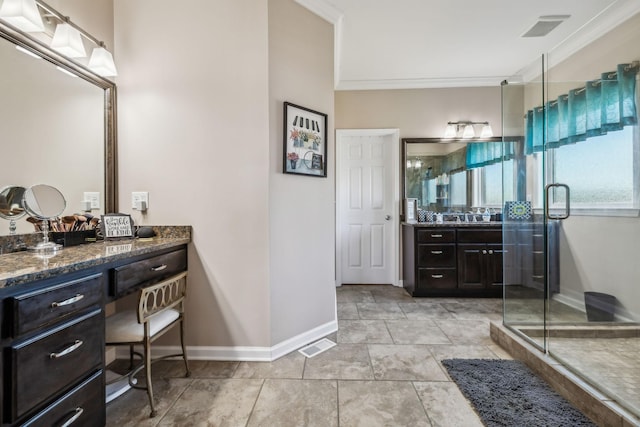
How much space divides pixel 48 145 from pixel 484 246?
153 inches

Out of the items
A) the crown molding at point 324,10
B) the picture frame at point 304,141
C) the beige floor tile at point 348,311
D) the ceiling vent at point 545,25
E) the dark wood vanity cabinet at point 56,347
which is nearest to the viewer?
the dark wood vanity cabinet at point 56,347

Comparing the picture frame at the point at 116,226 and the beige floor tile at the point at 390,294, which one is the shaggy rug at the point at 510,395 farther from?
the picture frame at the point at 116,226

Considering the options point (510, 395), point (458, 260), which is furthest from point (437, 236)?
point (510, 395)

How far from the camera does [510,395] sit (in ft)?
5.08

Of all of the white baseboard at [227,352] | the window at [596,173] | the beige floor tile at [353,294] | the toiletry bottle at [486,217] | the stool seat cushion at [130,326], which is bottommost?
the beige floor tile at [353,294]

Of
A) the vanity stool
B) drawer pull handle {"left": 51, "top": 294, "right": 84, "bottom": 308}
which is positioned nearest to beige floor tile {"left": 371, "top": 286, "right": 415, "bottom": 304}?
the vanity stool

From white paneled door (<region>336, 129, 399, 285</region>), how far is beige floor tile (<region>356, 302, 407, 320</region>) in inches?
A: 31.7

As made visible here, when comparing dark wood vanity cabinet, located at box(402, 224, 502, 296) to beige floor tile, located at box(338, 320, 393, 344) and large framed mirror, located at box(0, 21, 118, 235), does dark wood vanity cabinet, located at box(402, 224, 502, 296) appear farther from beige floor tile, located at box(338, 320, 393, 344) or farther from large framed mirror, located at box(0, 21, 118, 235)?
large framed mirror, located at box(0, 21, 118, 235)

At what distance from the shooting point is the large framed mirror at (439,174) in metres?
3.66

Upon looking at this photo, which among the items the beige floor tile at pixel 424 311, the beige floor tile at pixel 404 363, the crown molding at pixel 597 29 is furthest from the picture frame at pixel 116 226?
the crown molding at pixel 597 29

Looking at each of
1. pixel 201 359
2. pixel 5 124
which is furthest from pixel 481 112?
pixel 5 124

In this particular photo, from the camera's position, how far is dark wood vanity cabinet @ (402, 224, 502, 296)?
3.25m

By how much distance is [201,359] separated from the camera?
1.95 m

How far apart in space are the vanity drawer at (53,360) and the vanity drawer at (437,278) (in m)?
2.99
